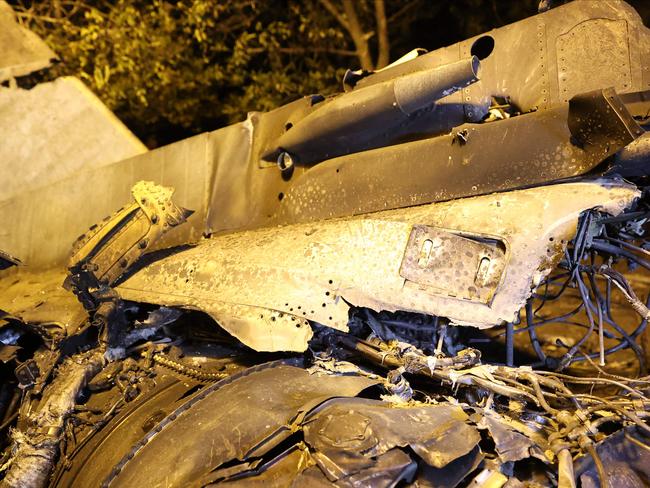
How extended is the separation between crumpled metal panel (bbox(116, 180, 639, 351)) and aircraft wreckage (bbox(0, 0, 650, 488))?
0.04ft

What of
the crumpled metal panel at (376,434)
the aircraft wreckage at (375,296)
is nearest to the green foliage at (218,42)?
the aircraft wreckage at (375,296)

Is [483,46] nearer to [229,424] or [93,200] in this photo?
[229,424]

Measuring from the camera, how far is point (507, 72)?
3.66 meters

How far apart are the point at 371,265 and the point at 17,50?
5718 millimetres

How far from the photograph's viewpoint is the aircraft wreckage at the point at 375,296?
8.64 ft

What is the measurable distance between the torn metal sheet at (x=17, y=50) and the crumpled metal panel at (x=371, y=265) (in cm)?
430

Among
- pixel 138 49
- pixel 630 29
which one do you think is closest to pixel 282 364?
pixel 630 29

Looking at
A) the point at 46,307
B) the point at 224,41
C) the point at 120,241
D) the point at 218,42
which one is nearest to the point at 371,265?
the point at 120,241

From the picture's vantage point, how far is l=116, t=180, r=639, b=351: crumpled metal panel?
9.62ft

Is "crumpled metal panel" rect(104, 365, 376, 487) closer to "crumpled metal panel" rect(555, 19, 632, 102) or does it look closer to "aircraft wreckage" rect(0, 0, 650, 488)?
"aircraft wreckage" rect(0, 0, 650, 488)

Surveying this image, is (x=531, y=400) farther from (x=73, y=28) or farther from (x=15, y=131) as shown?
(x=73, y=28)

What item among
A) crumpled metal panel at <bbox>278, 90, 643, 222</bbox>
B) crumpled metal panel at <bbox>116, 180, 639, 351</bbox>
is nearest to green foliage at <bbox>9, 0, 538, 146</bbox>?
crumpled metal panel at <bbox>278, 90, 643, 222</bbox>

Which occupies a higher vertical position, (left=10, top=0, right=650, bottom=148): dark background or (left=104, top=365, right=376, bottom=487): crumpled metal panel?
(left=10, top=0, right=650, bottom=148): dark background

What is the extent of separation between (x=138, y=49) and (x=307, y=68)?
10.2 ft
